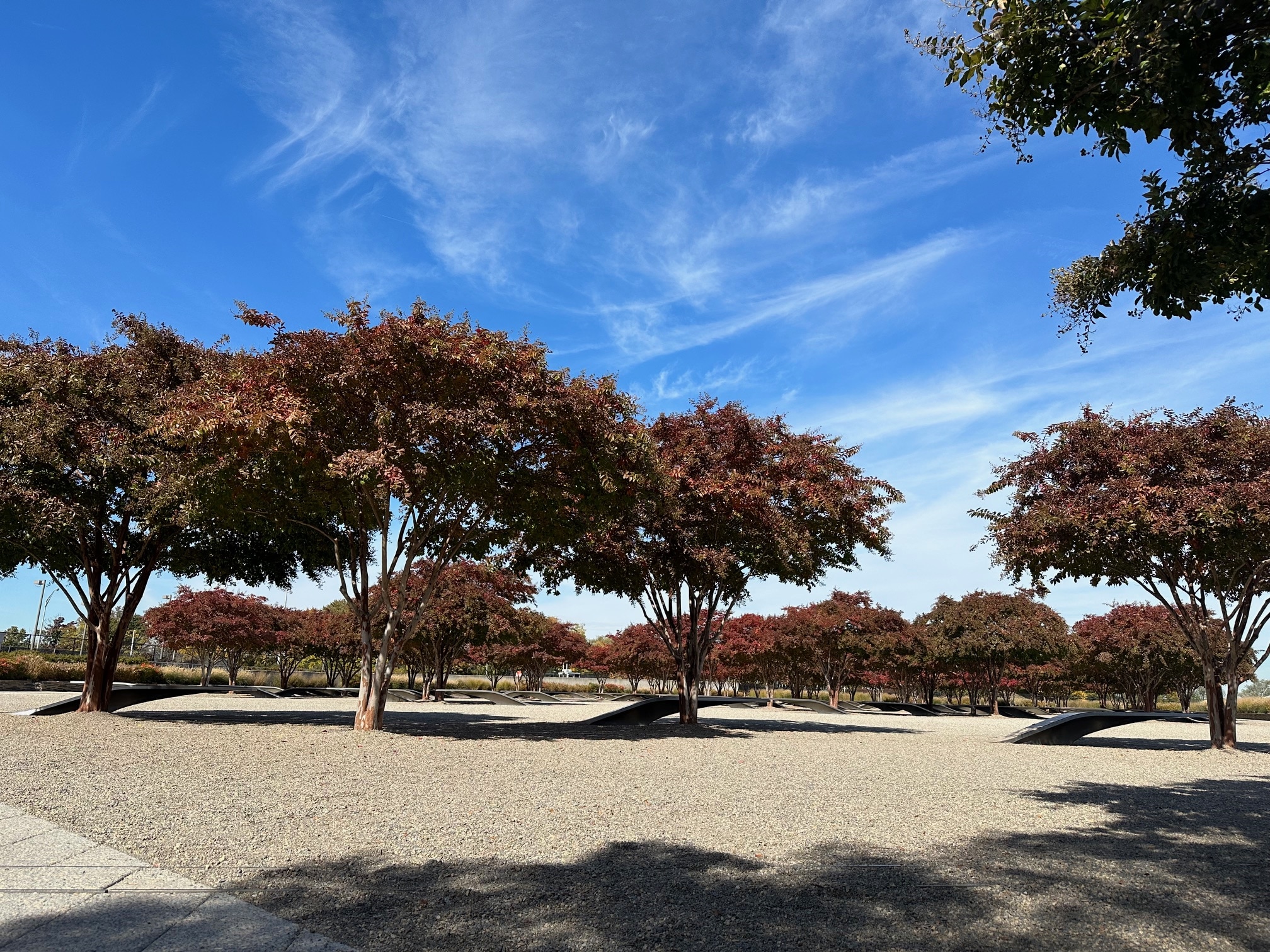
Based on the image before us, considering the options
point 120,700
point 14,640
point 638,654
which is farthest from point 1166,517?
point 14,640

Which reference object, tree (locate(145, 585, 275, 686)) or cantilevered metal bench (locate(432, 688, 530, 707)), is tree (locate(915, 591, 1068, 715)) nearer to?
cantilevered metal bench (locate(432, 688, 530, 707))

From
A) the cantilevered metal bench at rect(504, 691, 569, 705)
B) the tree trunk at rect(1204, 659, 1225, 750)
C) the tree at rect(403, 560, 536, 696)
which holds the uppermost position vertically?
the tree at rect(403, 560, 536, 696)

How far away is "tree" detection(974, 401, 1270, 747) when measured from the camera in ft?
46.4

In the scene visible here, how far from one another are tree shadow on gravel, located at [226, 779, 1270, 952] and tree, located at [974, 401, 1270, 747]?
33.6 feet

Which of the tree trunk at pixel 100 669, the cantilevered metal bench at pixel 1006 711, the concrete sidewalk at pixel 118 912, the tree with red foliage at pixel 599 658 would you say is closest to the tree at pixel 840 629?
the cantilevered metal bench at pixel 1006 711

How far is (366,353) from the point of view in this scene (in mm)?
12391

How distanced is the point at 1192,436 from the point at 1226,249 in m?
11.6

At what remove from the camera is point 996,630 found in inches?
1364

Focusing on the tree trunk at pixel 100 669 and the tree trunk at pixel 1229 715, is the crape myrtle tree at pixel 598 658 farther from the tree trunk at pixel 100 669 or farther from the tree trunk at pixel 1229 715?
the tree trunk at pixel 1229 715

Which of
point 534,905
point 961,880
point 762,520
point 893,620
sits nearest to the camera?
point 534,905

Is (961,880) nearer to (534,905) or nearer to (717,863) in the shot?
(717,863)

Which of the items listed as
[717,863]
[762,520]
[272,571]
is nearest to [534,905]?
[717,863]

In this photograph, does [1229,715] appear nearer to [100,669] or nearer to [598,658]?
[100,669]

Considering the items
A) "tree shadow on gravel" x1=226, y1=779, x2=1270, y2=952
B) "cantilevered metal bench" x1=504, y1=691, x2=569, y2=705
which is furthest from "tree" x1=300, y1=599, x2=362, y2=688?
"tree shadow on gravel" x1=226, y1=779, x2=1270, y2=952
